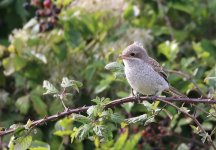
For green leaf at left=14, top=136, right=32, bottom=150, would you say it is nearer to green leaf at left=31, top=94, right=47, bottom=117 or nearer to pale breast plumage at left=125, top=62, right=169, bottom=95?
pale breast plumage at left=125, top=62, right=169, bottom=95

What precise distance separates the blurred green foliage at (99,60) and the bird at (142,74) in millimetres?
559

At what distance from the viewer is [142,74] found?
9.78ft

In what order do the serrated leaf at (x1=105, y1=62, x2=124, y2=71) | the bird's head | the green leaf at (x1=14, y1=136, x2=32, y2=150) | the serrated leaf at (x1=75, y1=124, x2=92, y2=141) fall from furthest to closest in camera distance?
the bird's head → the serrated leaf at (x1=105, y1=62, x2=124, y2=71) → the green leaf at (x1=14, y1=136, x2=32, y2=150) → the serrated leaf at (x1=75, y1=124, x2=92, y2=141)

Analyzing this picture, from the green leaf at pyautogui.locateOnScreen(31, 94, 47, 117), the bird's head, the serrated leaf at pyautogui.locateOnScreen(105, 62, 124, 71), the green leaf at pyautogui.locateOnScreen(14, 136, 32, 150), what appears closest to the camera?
the green leaf at pyautogui.locateOnScreen(14, 136, 32, 150)

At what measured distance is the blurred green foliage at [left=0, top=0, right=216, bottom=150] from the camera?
393 centimetres

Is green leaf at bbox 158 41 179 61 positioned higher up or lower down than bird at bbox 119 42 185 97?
lower down

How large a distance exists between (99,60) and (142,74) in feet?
3.69

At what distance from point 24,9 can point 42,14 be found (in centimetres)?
71

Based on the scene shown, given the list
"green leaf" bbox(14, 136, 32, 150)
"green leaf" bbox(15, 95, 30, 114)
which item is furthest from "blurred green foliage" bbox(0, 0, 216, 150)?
"green leaf" bbox(14, 136, 32, 150)

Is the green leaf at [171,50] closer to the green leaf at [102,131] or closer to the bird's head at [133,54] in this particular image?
the bird's head at [133,54]

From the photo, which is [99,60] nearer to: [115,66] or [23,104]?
[23,104]

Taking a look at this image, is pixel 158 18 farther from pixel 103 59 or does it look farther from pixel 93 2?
pixel 103 59

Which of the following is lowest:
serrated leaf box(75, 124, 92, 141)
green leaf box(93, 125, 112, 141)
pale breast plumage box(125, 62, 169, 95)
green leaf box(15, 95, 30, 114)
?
green leaf box(15, 95, 30, 114)

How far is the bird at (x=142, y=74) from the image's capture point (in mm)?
2929
